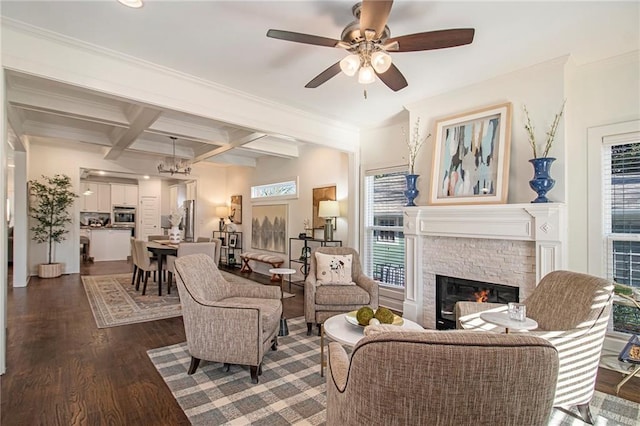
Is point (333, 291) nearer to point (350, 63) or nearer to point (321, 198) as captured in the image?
point (350, 63)

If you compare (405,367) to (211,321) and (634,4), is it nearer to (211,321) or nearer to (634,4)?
(211,321)

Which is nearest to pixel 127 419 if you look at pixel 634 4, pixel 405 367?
pixel 405 367

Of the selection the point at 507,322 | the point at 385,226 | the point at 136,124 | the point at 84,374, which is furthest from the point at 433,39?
the point at 136,124

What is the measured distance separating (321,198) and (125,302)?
3.52m

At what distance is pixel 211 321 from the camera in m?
2.49

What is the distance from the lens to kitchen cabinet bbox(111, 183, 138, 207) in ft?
32.3

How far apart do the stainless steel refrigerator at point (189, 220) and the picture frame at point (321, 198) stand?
4.17m

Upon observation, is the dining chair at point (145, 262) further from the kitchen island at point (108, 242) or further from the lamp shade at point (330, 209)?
the kitchen island at point (108, 242)

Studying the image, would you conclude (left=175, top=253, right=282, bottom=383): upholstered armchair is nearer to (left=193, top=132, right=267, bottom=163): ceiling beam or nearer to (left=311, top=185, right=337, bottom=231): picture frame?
(left=193, top=132, right=267, bottom=163): ceiling beam

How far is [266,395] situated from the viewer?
2.31m

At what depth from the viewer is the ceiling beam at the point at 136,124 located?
159 inches

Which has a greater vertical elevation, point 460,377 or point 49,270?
point 460,377

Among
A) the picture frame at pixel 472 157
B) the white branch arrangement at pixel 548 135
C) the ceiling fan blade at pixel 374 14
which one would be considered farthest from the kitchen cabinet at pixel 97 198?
the white branch arrangement at pixel 548 135

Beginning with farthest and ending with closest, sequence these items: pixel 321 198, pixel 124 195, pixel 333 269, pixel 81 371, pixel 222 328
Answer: pixel 124 195 → pixel 321 198 → pixel 333 269 → pixel 81 371 → pixel 222 328
